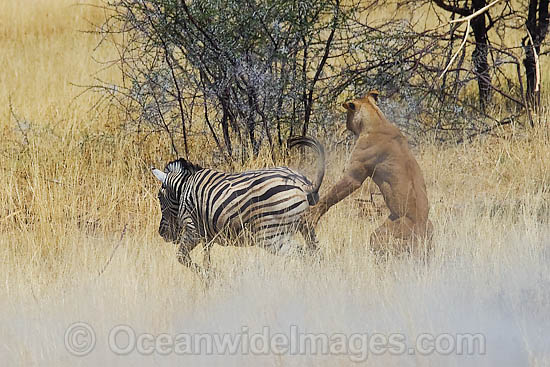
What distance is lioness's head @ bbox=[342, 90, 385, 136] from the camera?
5.15m

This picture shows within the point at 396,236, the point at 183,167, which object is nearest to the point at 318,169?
the point at 396,236

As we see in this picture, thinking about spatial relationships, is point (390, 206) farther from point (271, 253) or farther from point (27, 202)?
point (27, 202)

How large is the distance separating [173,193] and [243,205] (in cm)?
68

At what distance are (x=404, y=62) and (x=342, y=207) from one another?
221 centimetres

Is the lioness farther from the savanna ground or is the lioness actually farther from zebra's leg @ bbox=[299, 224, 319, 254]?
the savanna ground

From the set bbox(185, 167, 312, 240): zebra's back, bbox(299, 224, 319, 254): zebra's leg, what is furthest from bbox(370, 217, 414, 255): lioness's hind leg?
bbox(185, 167, 312, 240): zebra's back

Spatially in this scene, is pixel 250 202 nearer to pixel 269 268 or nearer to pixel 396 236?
pixel 269 268

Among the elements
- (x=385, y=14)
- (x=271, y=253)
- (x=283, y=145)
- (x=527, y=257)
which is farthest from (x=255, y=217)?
Result: (x=385, y=14)

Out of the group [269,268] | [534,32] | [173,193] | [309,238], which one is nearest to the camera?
[269,268]

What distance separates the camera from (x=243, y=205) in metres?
5.01

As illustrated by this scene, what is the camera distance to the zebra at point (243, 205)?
16.1 ft

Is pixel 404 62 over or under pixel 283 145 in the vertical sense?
over

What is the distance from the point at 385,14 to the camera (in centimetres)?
1594

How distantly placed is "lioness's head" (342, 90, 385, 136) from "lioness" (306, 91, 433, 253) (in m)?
0.05
